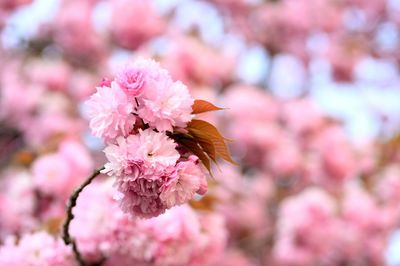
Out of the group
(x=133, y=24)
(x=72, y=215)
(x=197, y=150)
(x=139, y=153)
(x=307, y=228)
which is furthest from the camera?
(x=133, y=24)

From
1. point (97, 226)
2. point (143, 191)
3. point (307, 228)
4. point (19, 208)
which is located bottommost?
point (143, 191)

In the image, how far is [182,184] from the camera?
4.02 feet

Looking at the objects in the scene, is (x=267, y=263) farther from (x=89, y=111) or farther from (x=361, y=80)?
(x=89, y=111)

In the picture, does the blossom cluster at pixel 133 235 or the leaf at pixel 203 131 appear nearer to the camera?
the leaf at pixel 203 131

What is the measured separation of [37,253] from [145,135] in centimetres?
60

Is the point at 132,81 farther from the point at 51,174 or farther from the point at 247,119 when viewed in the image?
the point at 247,119

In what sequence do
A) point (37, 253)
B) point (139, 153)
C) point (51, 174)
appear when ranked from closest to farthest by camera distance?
point (139, 153)
point (37, 253)
point (51, 174)

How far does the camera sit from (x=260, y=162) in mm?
4551

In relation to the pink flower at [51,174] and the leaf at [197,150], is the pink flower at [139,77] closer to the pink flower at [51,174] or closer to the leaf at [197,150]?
the leaf at [197,150]

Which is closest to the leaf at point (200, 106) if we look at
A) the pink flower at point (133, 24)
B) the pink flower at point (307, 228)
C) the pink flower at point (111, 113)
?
the pink flower at point (111, 113)

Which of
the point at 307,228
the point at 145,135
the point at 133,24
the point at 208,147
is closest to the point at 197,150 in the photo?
the point at 208,147

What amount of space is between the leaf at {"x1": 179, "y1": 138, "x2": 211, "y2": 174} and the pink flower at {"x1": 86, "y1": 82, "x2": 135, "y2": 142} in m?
0.12

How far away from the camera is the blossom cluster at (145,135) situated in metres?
1.20

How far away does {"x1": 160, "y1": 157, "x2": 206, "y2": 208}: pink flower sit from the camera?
121 centimetres
